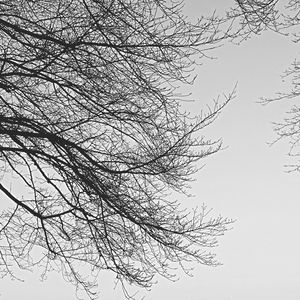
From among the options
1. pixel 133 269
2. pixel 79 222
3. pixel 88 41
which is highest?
pixel 88 41

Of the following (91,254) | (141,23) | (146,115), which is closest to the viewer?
(141,23)

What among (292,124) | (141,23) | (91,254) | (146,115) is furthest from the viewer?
(292,124)

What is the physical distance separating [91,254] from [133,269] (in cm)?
58

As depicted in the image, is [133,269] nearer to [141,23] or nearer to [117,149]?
[117,149]

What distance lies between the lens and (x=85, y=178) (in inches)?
251

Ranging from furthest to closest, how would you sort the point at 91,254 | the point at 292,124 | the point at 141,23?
the point at 292,124
the point at 91,254
the point at 141,23

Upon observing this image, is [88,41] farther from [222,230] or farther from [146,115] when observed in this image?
[222,230]

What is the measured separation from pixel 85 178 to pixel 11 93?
137 centimetres

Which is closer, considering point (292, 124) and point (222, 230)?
point (222, 230)

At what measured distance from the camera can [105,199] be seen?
6379 millimetres

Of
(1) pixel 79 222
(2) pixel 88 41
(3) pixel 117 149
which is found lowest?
(1) pixel 79 222

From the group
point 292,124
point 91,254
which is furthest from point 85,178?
point 292,124

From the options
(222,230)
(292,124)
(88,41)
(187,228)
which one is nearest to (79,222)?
(187,228)

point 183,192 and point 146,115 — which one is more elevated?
point 146,115
